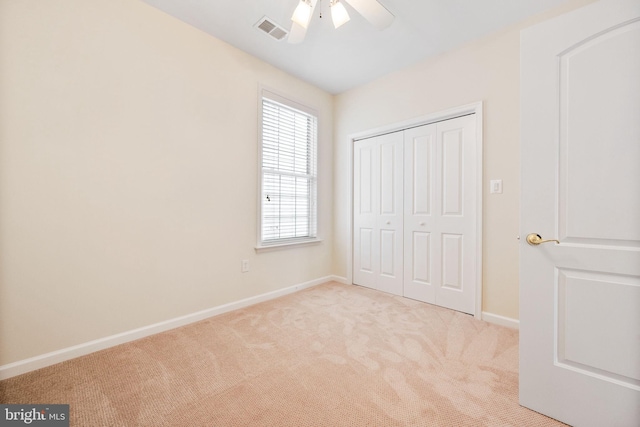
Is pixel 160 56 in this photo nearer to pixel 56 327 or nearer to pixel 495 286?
pixel 56 327

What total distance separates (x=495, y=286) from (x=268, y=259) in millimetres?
2331

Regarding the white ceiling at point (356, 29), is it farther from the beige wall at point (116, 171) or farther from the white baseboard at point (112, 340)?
the white baseboard at point (112, 340)

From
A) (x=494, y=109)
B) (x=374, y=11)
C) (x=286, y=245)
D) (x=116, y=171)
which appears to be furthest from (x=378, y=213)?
(x=116, y=171)

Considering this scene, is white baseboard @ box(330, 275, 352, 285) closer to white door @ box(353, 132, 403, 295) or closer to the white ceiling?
white door @ box(353, 132, 403, 295)

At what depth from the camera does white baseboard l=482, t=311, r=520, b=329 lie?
91.4 inches

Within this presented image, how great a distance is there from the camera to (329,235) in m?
3.82

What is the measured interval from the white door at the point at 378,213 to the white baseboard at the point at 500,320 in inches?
36.1

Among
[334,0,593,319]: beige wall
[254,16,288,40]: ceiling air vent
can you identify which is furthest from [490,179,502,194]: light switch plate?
[254,16,288,40]: ceiling air vent

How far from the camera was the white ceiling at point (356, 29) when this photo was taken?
2.13 metres

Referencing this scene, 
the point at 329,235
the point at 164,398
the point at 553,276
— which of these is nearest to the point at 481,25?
the point at 553,276

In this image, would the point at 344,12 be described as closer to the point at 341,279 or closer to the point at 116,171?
the point at 116,171

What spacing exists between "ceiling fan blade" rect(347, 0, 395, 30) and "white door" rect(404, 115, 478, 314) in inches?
50.7

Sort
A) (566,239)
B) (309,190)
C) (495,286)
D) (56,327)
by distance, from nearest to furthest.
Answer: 1. (566,239)
2. (56,327)
3. (495,286)
4. (309,190)

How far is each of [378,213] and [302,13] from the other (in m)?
2.26
